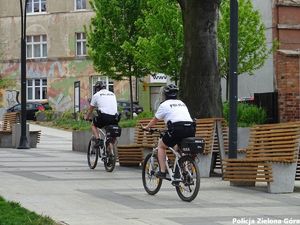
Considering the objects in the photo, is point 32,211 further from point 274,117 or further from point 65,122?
point 65,122

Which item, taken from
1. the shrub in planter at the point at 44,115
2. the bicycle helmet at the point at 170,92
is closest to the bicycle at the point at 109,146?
the bicycle helmet at the point at 170,92

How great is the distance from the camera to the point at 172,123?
11727mm

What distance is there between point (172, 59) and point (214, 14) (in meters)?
14.8

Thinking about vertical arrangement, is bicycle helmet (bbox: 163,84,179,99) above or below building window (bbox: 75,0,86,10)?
below

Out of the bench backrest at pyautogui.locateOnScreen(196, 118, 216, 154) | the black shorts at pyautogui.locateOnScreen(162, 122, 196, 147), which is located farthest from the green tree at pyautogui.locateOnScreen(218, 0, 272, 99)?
the black shorts at pyautogui.locateOnScreen(162, 122, 196, 147)

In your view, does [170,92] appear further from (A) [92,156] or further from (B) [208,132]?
(A) [92,156]

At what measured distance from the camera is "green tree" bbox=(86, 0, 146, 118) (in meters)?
41.4

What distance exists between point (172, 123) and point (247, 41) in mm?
19090

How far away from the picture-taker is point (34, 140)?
87.9 feet

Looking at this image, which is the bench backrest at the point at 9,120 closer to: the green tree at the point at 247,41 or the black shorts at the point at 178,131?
the green tree at the point at 247,41

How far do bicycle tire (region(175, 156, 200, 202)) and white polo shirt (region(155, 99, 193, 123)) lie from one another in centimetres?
64

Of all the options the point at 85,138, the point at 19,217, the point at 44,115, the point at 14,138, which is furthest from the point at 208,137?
the point at 44,115

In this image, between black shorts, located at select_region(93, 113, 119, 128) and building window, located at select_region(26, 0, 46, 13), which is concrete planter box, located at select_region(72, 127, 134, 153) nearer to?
black shorts, located at select_region(93, 113, 119, 128)

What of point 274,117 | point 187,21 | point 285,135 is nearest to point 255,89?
point 274,117
